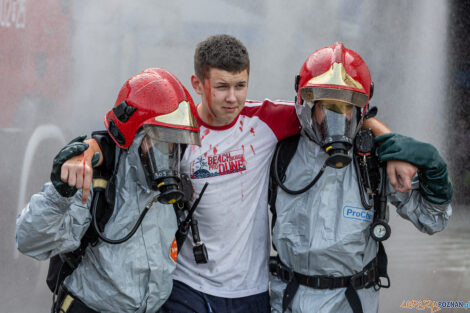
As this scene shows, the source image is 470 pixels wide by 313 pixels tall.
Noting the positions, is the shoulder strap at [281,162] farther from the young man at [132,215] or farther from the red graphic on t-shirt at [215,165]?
the young man at [132,215]

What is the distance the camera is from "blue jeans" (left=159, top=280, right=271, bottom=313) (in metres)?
2.64

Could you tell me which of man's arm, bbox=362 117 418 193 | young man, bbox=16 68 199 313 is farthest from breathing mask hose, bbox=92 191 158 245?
man's arm, bbox=362 117 418 193

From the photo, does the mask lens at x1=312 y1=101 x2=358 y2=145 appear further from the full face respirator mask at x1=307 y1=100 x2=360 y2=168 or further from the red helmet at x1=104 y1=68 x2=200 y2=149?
the red helmet at x1=104 y1=68 x2=200 y2=149

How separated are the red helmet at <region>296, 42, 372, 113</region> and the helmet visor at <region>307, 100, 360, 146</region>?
28 mm

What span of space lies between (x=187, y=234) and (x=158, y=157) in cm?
45

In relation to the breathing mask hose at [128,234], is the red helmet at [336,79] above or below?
above

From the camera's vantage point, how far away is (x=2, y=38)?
3.72 metres

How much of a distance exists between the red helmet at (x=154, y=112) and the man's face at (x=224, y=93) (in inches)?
7.3

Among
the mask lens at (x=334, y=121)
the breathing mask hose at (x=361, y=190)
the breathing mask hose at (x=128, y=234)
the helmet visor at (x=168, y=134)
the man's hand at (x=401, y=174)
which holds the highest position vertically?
the mask lens at (x=334, y=121)

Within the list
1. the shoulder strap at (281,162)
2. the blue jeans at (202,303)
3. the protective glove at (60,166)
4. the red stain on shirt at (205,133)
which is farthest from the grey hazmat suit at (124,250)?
the shoulder strap at (281,162)

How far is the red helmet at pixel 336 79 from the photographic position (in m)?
2.49

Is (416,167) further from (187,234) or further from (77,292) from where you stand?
(77,292)

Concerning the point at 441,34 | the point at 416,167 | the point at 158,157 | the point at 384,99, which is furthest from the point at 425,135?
the point at 158,157

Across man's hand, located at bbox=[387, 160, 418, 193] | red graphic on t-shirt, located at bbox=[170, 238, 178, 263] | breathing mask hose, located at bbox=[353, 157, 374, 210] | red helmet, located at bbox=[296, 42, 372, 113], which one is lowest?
red graphic on t-shirt, located at bbox=[170, 238, 178, 263]
